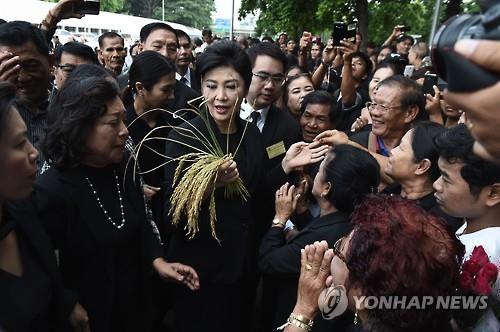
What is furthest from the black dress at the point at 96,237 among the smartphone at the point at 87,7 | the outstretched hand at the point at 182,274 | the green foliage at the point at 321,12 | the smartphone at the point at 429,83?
the green foliage at the point at 321,12

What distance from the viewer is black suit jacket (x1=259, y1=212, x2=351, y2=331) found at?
2.02 m

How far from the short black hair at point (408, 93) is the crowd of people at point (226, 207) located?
1cm

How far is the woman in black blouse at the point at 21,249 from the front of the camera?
1515 mm

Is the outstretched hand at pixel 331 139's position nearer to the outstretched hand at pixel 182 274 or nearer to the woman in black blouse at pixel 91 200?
the outstretched hand at pixel 182 274

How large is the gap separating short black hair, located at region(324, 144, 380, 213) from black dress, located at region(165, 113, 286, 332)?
54 cm

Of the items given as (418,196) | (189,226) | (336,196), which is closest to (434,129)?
(418,196)

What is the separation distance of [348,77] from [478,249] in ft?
10.5

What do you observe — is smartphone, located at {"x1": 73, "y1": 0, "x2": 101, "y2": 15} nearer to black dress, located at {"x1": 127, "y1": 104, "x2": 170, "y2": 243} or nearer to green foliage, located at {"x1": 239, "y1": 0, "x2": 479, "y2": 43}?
black dress, located at {"x1": 127, "y1": 104, "x2": 170, "y2": 243}

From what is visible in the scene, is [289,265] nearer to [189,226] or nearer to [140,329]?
[189,226]

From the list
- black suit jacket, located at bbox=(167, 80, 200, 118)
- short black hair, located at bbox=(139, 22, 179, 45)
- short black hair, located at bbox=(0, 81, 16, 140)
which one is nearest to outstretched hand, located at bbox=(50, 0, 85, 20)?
black suit jacket, located at bbox=(167, 80, 200, 118)

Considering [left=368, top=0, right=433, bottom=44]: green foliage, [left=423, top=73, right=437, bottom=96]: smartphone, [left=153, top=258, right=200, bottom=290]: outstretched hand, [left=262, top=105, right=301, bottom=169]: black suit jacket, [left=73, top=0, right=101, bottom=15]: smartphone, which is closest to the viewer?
[left=153, top=258, right=200, bottom=290]: outstretched hand

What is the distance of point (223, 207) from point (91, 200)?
666 mm

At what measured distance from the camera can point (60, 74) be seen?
3771 millimetres

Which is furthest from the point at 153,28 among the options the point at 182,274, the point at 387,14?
the point at 387,14
